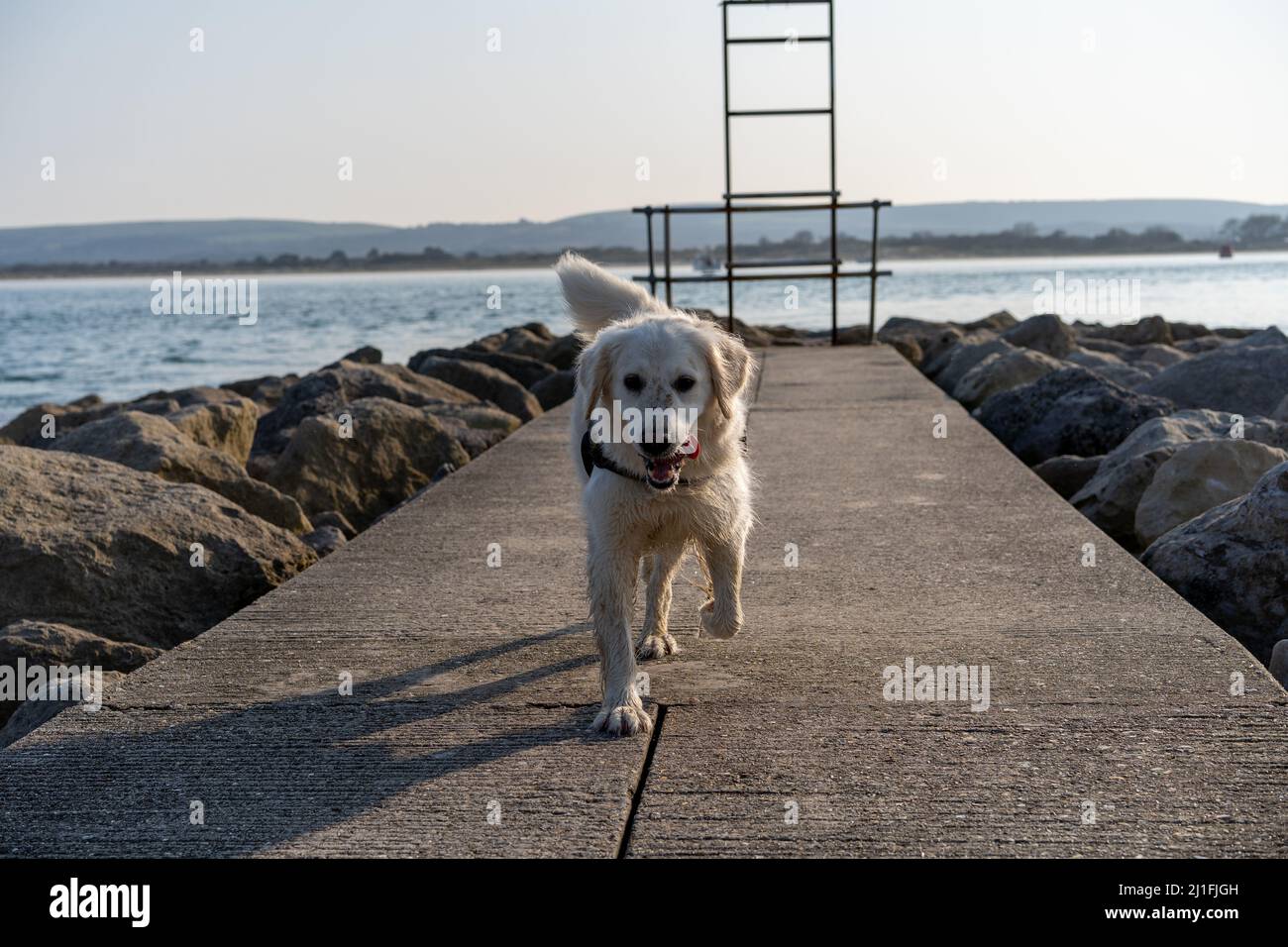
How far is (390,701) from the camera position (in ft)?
15.7

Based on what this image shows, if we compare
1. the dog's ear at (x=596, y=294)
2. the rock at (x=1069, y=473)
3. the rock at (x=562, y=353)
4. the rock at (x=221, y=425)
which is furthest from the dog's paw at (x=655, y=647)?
the rock at (x=562, y=353)

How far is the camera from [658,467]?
488cm

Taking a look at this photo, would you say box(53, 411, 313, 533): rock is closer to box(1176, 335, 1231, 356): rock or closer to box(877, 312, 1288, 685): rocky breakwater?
box(877, 312, 1288, 685): rocky breakwater

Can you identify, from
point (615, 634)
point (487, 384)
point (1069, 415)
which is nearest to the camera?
point (615, 634)

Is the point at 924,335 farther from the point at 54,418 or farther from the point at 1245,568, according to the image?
the point at 1245,568

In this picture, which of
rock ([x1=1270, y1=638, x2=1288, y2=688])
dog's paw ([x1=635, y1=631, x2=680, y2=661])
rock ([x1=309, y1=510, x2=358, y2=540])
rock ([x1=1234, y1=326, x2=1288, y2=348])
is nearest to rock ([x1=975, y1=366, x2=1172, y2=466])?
rock ([x1=1234, y1=326, x2=1288, y2=348])

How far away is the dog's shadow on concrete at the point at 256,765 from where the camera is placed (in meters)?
3.72

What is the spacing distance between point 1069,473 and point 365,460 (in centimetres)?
535

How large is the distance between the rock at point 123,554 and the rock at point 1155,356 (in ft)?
45.2

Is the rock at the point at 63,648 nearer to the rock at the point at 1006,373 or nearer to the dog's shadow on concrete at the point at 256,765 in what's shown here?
the dog's shadow on concrete at the point at 256,765

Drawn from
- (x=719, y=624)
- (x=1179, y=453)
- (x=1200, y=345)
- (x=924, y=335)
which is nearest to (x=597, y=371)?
(x=719, y=624)

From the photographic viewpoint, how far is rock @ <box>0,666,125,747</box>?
510 centimetres

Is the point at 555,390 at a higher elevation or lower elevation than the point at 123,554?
higher

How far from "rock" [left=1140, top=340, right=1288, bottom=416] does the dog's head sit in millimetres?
8624
